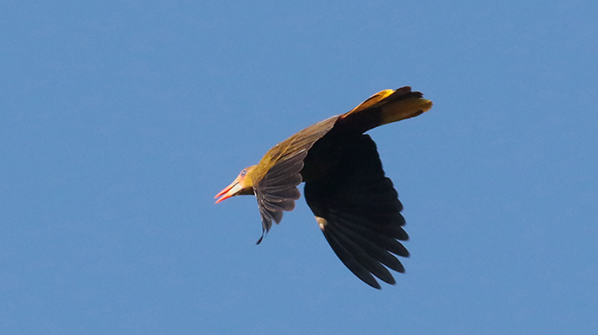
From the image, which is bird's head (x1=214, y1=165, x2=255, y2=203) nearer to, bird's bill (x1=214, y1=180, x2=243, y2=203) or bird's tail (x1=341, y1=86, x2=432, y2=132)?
bird's bill (x1=214, y1=180, x2=243, y2=203)

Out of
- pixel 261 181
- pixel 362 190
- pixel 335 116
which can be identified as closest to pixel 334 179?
pixel 362 190

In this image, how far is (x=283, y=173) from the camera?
25.2 feet

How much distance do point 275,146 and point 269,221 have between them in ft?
4.57

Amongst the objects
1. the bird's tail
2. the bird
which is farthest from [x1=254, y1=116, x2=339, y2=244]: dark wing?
the bird's tail

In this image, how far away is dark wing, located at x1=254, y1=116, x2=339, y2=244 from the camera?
287 inches

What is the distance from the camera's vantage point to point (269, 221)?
7.21 metres

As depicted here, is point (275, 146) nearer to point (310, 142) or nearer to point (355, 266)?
point (310, 142)

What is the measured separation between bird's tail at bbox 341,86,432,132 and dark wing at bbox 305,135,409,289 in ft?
0.92

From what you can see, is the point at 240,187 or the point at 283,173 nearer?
the point at 283,173

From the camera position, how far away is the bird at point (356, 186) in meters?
8.37

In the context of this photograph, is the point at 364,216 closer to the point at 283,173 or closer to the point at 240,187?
the point at 240,187

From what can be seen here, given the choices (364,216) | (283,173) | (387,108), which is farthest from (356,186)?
(283,173)

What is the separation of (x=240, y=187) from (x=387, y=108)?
5.01 feet

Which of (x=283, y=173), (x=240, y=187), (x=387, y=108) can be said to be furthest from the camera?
(x=240, y=187)
